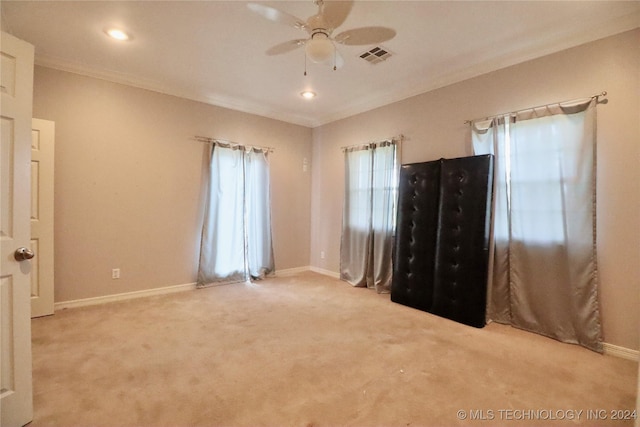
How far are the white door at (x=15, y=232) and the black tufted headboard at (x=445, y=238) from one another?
3.26m

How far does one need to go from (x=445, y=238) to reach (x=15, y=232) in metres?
3.35

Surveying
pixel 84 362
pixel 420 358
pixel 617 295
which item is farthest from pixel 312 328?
pixel 617 295

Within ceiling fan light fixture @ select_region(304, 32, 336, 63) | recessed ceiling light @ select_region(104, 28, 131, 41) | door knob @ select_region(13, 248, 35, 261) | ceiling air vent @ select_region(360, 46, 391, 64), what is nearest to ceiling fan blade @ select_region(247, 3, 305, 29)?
ceiling fan light fixture @ select_region(304, 32, 336, 63)

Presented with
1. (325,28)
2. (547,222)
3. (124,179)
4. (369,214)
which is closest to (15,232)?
(325,28)

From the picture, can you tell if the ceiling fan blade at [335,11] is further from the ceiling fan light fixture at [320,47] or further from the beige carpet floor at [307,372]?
the beige carpet floor at [307,372]

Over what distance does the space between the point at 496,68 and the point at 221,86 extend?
3.15 m

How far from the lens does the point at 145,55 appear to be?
315 cm

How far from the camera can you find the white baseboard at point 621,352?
7.78 feet

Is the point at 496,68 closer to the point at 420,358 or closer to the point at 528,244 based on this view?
the point at 528,244

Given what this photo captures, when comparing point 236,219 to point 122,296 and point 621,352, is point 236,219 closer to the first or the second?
point 122,296

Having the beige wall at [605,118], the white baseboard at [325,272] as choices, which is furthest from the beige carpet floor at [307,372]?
the white baseboard at [325,272]

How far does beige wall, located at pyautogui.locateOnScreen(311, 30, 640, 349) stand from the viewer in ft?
7.87

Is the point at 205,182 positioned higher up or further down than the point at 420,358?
higher up

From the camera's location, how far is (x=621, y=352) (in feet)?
7.95
